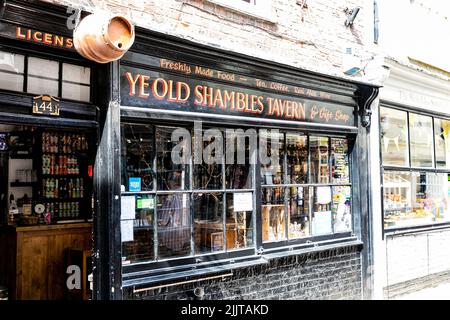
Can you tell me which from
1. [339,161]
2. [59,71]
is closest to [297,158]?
[339,161]

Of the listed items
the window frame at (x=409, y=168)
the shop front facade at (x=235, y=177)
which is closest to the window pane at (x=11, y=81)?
the shop front facade at (x=235, y=177)

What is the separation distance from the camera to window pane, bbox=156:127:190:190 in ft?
18.3

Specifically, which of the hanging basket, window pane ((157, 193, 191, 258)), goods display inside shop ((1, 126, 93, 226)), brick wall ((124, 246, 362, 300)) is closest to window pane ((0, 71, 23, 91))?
the hanging basket

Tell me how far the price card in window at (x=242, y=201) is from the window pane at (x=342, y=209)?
195cm

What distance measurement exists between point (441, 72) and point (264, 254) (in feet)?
21.7

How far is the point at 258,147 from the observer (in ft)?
21.7

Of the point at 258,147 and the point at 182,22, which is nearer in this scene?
the point at 182,22

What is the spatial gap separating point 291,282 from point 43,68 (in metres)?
4.34

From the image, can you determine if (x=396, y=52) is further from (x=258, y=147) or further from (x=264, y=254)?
(x=264, y=254)

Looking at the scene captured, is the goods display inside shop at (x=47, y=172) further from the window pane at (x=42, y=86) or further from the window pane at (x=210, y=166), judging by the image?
the window pane at (x=42, y=86)

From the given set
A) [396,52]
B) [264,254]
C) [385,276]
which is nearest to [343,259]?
[385,276]

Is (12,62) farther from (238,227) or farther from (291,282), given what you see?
(291,282)

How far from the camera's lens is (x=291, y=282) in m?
6.81
